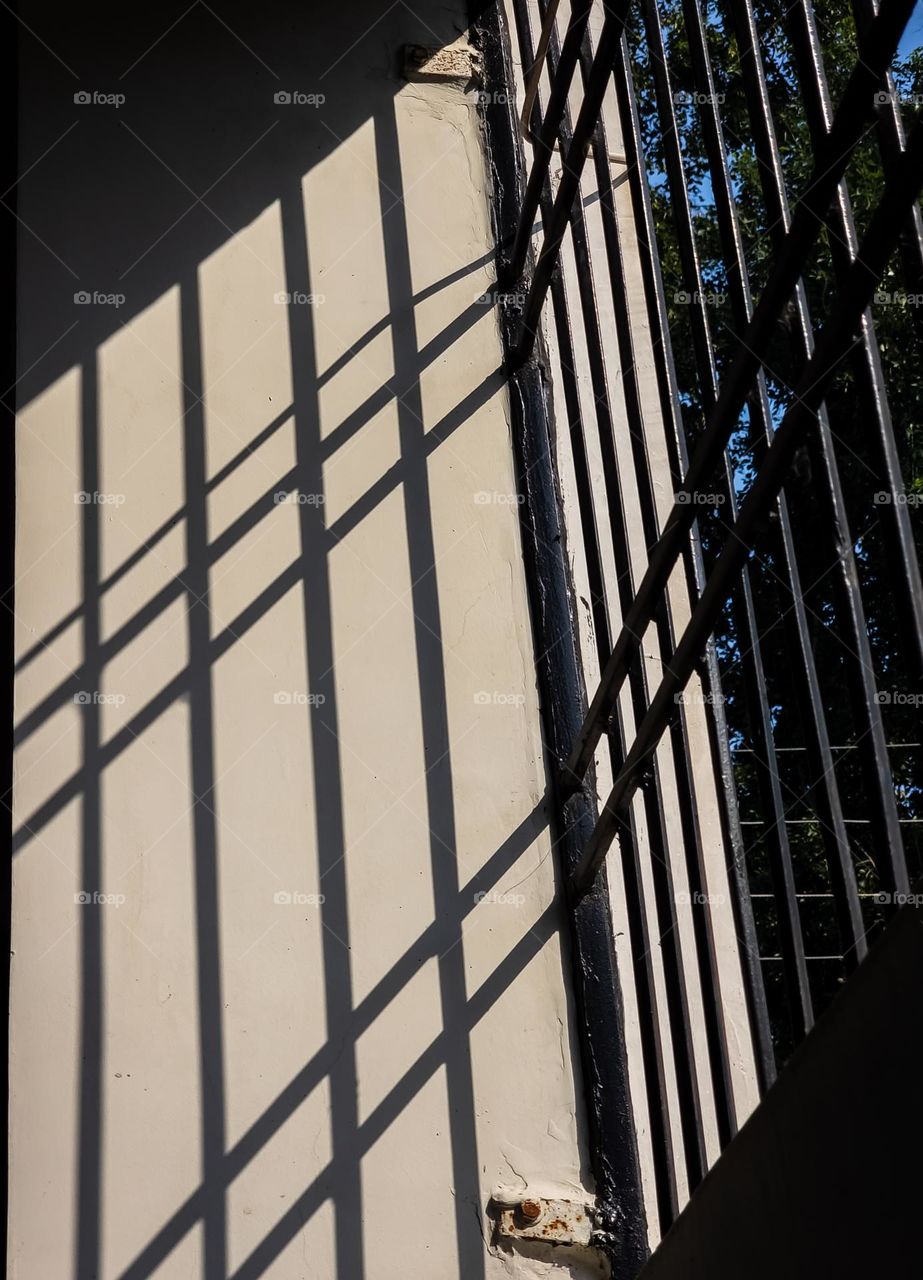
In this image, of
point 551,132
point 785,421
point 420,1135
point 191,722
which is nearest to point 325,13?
point 551,132

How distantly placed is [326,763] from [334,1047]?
587 mm

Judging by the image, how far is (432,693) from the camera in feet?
9.12

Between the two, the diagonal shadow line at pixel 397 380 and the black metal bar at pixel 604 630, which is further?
the diagonal shadow line at pixel 397 380

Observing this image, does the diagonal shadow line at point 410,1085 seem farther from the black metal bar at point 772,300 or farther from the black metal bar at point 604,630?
the black metal bar at point 772,300

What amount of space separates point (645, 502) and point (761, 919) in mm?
5117

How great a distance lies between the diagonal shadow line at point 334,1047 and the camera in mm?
2301

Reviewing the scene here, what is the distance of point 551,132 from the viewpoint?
9.13ft

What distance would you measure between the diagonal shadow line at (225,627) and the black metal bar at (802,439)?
98 centimetres

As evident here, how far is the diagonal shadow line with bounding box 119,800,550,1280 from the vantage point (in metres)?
2.30

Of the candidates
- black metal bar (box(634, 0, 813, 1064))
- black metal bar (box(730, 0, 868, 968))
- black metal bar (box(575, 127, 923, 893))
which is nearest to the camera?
black metal bar (box(575, 127, 923, 893))
